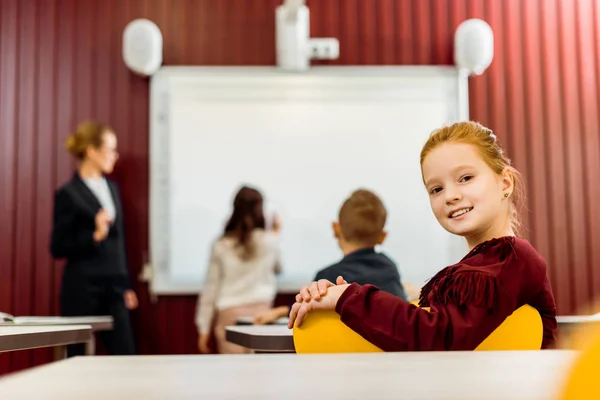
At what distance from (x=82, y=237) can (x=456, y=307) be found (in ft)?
10.6

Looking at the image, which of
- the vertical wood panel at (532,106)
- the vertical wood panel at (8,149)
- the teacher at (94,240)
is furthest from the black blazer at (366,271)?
the vertical wood panel at (8,149)

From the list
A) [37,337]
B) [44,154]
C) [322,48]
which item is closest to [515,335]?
[37,337]

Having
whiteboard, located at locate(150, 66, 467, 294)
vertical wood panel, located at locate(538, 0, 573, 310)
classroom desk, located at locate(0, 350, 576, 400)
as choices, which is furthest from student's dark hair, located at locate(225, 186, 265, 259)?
classroom desk, located at locate(0, 350, 576, 400)

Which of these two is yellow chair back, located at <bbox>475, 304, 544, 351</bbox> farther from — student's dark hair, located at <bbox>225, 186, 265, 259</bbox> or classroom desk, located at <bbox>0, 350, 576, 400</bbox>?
student's dark hair, located at <bbox>225, 186, 265, 259</bbox>

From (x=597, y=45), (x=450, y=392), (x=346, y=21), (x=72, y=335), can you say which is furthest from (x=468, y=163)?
(x=597, y=45)

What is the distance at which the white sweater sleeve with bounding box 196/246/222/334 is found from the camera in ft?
13.2

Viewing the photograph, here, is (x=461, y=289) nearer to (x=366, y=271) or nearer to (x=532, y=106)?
(x=366, y=271)

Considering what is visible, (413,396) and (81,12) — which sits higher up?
(81,12)

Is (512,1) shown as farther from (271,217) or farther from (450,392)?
(450,392)

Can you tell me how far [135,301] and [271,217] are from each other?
39.0 inches

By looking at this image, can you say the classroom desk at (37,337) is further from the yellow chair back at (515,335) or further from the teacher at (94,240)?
the teacher at (94,240)

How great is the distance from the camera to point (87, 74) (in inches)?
189

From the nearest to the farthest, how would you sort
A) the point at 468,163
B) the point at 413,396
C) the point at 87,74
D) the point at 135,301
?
the point at 413,396, the point at 468,163, the point at 135,301, the point at 87,74

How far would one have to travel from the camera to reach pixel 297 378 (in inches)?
19.7
